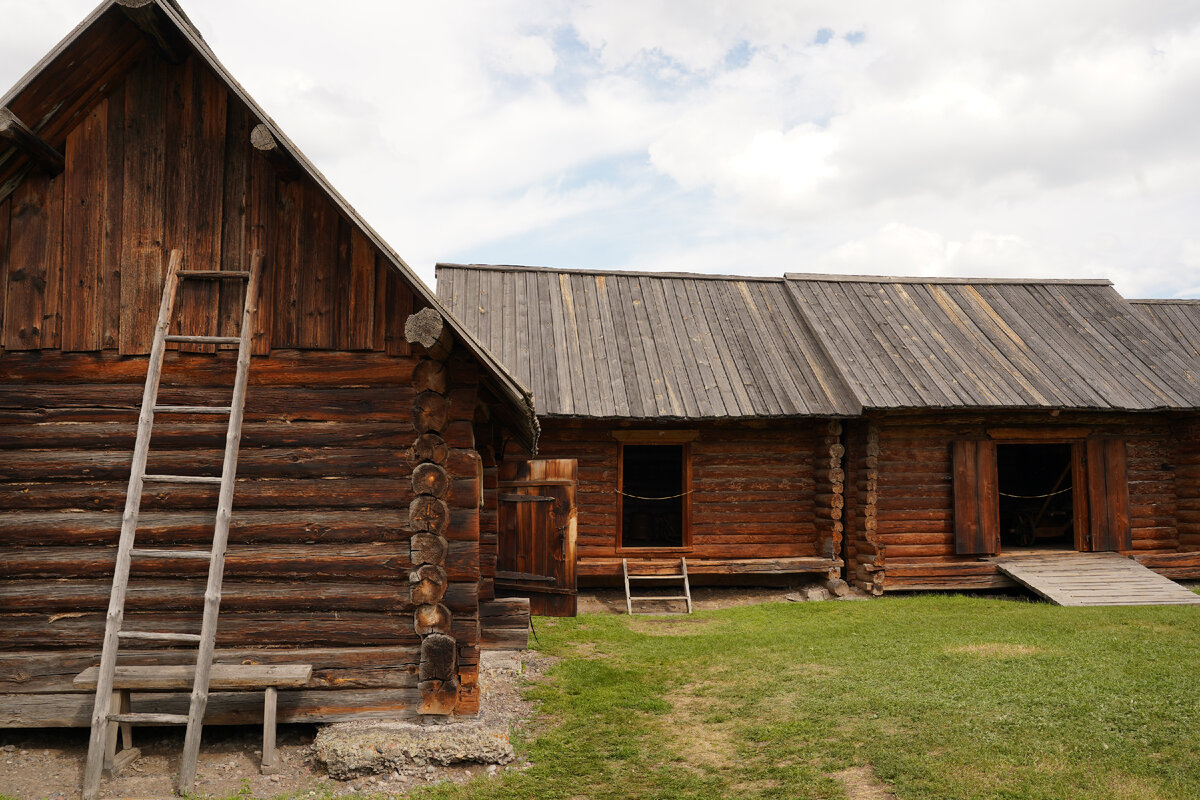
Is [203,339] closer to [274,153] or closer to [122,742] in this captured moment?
[274,153]

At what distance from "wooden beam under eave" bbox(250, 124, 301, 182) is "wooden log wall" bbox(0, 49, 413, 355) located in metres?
0.13

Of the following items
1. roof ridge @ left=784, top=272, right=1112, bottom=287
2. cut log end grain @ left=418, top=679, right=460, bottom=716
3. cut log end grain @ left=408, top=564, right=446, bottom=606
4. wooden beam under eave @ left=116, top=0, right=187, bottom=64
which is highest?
roof ridge @ left=784, top=272, right=1112, bottom=287

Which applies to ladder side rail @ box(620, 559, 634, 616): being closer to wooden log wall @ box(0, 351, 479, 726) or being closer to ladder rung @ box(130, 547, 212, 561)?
wooden log wall @ box(0, 351, 479, 726)

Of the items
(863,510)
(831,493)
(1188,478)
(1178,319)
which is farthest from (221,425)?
(1178,319)

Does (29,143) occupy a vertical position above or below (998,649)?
above

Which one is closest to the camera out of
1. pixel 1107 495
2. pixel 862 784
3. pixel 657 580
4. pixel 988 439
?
pixel 862 784

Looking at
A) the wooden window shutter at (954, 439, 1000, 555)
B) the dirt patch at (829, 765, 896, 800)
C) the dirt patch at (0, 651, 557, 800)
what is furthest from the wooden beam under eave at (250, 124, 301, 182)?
the wooden window shutter at (954, 439, 1000, 555)

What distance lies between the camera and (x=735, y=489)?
1366 centimetres

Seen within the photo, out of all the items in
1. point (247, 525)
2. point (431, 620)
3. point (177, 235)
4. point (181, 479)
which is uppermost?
point (177, 235)

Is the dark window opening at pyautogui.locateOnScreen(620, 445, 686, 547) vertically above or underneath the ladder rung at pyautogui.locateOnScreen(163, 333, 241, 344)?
underneath

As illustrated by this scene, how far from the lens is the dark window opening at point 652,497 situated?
17.2 m

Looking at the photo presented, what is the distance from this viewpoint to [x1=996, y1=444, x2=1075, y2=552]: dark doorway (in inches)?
636

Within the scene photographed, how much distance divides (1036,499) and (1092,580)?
5.32 meters

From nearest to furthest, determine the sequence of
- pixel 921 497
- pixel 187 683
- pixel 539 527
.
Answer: pixel 187 683 → pixel 539 527 → pixel 921 497
